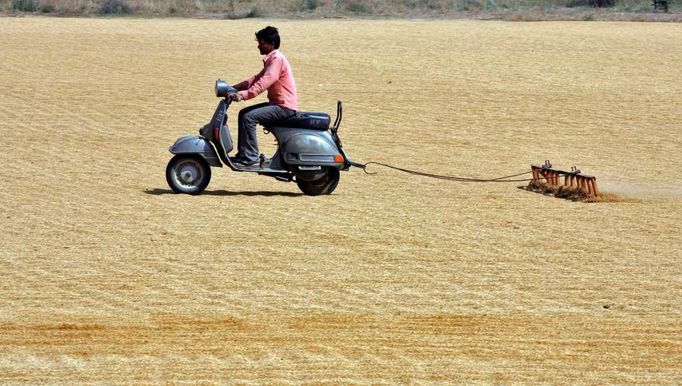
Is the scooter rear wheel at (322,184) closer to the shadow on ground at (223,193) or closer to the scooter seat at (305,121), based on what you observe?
the shadow on ground at (223,193)

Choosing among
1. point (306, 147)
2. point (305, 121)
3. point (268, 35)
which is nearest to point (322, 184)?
point (306, 147)

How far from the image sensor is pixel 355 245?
12.0 m

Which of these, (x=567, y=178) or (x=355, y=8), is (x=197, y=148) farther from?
(x=355, y=8)

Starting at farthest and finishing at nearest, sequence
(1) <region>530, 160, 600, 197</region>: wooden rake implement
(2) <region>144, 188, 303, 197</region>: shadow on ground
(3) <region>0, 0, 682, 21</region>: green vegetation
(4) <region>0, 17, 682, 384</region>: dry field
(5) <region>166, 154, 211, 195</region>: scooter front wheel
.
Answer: (3) <region>0, 0, 682, 21</region>: green vegetation < (1) <region>530, 160, 600, 197</region>: wooden rake implement < (2) <region>144, 188, 303, 197</region>: shadow on ground < (5) <region>166, 154, 211, 195</region>: scooter front wheel < (4) <region>0, 17, 682, 384</region>: dry field

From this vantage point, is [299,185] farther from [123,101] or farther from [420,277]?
[123,101]

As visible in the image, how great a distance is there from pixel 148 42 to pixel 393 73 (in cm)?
898

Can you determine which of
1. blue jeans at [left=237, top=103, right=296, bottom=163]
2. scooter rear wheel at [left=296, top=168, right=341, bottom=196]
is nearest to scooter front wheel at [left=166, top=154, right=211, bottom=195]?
blue jeans at [left=237, top=103, right=296, bottom=163]

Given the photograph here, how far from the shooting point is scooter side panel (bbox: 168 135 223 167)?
566 inches

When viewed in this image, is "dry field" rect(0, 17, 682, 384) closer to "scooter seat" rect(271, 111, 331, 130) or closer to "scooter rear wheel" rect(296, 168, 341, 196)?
"scooter rear wheel" rect(296, 168, 341, 196)

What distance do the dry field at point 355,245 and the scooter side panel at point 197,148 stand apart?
1.71 feet

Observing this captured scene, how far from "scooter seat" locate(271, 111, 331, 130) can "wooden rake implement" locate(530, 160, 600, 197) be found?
309 cm

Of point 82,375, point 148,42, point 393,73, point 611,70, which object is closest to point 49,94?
point 393,73

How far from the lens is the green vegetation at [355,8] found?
160 feet

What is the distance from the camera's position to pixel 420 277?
10.6m
